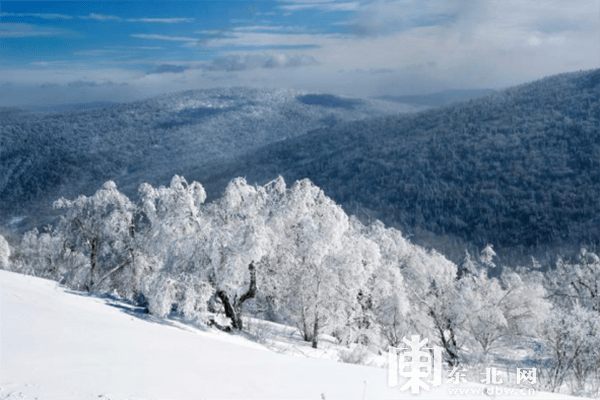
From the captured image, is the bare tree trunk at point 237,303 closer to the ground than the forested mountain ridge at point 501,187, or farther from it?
farther from it

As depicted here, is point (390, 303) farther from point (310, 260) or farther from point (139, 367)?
point (139, 367)

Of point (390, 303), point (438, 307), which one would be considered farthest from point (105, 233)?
point (438, 307)

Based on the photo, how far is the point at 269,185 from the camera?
67.2 feet

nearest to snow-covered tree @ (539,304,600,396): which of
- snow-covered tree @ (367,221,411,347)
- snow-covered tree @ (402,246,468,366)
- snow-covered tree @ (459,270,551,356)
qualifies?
snow-covered tree @ (459,270,551,356)

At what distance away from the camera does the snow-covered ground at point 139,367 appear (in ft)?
24.3

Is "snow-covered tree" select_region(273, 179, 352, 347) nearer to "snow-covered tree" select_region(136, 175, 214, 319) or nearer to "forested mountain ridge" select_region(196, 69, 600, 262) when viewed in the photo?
"snow-covered tree" select_region(136, 175, 214, 319)

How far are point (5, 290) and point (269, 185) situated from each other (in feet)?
34.9

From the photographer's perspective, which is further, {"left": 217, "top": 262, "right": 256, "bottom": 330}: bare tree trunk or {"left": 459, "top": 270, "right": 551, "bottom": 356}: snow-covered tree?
{"left": 459, "top": 270, "right": 551, "bottom": 356}: snow-covered tree

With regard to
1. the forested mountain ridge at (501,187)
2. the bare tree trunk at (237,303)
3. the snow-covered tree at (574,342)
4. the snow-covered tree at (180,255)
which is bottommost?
the forested mountain ridge at (501,187)

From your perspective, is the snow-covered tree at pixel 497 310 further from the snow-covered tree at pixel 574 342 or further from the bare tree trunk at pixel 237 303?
the bare tree trunk at pixel 237 303

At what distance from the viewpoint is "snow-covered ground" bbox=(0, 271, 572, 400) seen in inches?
292

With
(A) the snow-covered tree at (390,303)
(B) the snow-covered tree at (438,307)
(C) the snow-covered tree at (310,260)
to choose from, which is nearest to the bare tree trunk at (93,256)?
(C) the snow-covered tree at (310,260)

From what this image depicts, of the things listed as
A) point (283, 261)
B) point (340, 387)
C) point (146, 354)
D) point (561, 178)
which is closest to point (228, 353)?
point (146, 354)

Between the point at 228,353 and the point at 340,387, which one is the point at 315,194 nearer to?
the point at 228,353
